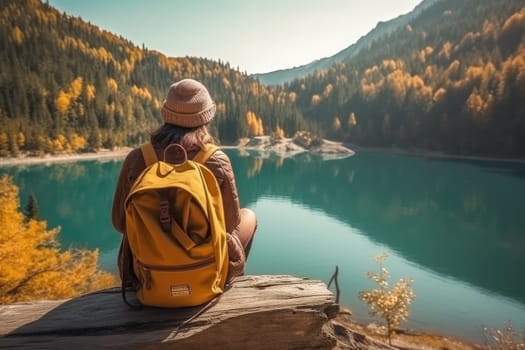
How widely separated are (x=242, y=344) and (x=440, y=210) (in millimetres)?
47550

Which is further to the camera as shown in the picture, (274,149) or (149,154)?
(274,149)

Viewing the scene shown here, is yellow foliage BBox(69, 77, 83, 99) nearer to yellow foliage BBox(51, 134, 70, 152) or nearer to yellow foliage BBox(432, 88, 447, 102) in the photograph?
yellow foliage BBox(51, 134, 70, 152)

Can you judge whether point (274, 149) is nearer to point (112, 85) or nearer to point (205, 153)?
point (112, 85)

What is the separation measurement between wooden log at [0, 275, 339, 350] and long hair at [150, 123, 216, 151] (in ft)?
4.38

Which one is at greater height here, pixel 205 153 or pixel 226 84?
pixel 226 84

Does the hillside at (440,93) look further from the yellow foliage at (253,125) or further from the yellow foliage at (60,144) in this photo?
the yellow foliage at (60,144)

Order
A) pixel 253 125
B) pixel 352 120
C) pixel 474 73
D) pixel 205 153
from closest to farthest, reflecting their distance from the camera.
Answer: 1. pixel 205 153
2. pixel 474 73
3. pixel 253 125
4. pixel 352 120

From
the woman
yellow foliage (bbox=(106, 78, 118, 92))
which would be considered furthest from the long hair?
yellow foliage (bbox=(106, 78, 118, 92))

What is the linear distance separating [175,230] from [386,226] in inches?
1552

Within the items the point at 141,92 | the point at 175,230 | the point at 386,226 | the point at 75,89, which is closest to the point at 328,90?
the point at 141,92

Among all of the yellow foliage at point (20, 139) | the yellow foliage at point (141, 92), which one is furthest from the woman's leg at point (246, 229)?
the yellow foliage at point (141, 92)

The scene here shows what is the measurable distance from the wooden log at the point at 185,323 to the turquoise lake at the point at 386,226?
16890 mm

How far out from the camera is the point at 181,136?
9.47 feet

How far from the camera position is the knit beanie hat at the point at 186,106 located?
9.37 ft
